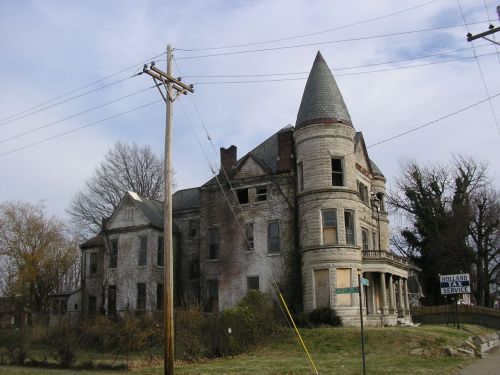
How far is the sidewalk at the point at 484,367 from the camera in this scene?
705 inches

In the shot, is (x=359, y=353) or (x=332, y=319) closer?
(x=359, y=353)

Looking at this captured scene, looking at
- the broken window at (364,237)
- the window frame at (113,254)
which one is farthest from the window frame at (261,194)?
the window frame at (113,254)

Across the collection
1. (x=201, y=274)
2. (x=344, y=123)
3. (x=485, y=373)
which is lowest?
(x=485, y=373)

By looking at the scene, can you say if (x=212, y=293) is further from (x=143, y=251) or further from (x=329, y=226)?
(x=329, y=226)

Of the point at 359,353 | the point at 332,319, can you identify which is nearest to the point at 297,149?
the point at 332,319

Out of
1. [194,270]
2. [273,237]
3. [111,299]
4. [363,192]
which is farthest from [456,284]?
[111,299]

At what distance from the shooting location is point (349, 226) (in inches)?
→ 1382

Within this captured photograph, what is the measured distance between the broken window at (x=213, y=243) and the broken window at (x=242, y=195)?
279 centimetres

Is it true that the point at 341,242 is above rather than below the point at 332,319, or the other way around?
above

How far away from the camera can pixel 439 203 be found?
58.3 metres

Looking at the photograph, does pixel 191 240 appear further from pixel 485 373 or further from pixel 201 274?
pixel 485 373

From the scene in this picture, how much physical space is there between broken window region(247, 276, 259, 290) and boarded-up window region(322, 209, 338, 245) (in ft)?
19.3

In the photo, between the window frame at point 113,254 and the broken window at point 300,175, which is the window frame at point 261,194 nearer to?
the broken window at point 300,175

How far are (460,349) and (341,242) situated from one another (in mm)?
11796
